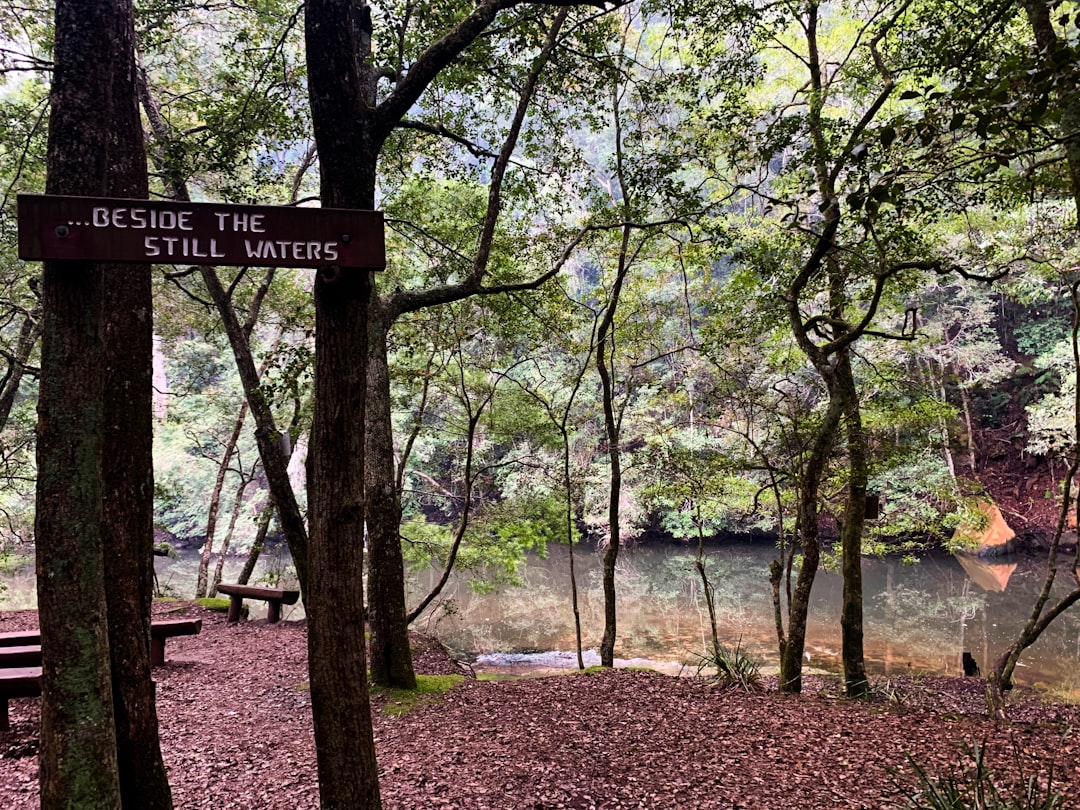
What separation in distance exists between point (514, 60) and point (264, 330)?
11.9 metres

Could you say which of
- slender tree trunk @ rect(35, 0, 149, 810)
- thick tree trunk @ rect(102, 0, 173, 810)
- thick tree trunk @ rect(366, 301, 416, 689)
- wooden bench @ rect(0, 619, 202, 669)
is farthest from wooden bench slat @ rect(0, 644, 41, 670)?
slender tree trunk @ rect(35, 0, 149, 810)

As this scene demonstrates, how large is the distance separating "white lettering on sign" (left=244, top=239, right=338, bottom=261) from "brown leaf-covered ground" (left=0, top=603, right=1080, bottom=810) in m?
2.93

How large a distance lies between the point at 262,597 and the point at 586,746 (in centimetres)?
654

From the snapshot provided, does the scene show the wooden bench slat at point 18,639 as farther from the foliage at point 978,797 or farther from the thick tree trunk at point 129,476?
the foliage at point 978,797

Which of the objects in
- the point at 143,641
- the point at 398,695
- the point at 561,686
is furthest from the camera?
the point at 561,686

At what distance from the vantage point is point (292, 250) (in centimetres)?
231

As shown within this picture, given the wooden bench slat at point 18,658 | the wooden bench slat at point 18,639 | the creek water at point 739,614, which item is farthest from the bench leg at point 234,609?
the wooden bench slat at point 18,658

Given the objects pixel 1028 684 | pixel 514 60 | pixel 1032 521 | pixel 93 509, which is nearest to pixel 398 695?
pixel 93 509

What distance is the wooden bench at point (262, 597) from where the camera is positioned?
8961mm

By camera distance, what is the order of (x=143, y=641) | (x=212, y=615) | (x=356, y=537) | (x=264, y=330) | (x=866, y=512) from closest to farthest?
(x=356, y=537), (x=143, y=641), (x=866, y=512), (x=212, y=615), (x=264, y=330)

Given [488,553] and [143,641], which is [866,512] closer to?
[488,553]

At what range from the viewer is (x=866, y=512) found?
7168 mm

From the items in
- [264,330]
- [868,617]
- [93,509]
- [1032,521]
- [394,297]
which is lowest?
[868,617]

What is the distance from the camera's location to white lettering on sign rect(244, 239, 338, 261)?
2.29 meters
